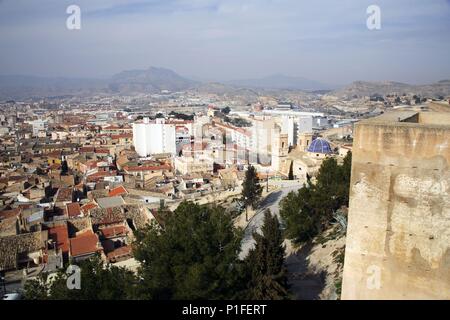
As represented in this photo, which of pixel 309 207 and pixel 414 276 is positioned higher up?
pixel 414 276

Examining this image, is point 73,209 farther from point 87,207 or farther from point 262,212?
point 262,212

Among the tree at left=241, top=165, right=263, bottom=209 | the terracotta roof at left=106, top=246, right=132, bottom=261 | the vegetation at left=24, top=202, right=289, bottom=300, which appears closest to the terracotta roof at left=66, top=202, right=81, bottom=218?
the terracotta roof at left=106, top=246, right=132, bottom=261

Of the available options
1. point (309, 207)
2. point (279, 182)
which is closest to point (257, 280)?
point (309, 207)

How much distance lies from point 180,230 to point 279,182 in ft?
48.6

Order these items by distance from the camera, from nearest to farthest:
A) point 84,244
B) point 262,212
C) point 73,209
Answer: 1. point 84,244
2. point 262,212
3. point 73,209

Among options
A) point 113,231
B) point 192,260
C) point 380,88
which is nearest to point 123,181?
point 113,231

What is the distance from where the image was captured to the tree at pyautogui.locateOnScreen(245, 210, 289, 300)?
7316mm

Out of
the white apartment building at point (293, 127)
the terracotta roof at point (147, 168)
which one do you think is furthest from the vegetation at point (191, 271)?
the white apartment building at point (293, 127)

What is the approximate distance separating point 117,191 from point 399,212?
17.6 metres

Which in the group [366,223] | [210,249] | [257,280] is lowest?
[257,280]

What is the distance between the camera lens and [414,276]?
5.41 meters

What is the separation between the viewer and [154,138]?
38406 millimetres

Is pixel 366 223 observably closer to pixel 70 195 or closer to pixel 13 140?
pixel 70 195

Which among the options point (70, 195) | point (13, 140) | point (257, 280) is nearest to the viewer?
point (257, 280)
